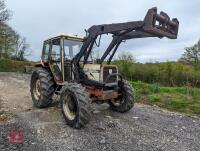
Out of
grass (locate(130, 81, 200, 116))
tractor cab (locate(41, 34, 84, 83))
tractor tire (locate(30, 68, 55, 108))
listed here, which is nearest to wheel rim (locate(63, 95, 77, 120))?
tractor cab (locate(41, 34, 84, 83))

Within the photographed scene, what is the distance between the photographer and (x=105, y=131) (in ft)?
22.1

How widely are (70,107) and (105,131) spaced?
3.91 feet

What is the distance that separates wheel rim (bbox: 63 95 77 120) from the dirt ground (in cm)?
30

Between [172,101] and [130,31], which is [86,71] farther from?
[172,101]

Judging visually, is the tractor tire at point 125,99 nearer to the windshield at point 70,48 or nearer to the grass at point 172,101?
the windshield at point 70,48

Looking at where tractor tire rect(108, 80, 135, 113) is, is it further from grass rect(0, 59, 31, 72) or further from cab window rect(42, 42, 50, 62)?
grass rect(0, 59, 31, 72)

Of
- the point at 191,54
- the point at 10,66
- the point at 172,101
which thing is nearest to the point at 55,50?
the point at 172,101

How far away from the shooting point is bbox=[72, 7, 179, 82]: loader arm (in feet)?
20.0

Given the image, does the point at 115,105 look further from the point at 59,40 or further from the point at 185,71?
the point at 185,71

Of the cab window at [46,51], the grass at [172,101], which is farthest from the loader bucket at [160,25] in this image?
the cab window at [46,51]

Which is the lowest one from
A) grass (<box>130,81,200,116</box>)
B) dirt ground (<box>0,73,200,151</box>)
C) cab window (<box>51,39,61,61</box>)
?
dirt ground (<box>0,73,200,151</box>)

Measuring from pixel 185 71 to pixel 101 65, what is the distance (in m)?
17.6

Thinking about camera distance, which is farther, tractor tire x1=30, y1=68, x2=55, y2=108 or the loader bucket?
tractor tire x1=30, y1=68, x2=55, y2=108

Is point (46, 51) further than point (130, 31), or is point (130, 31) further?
point (46, 51)
